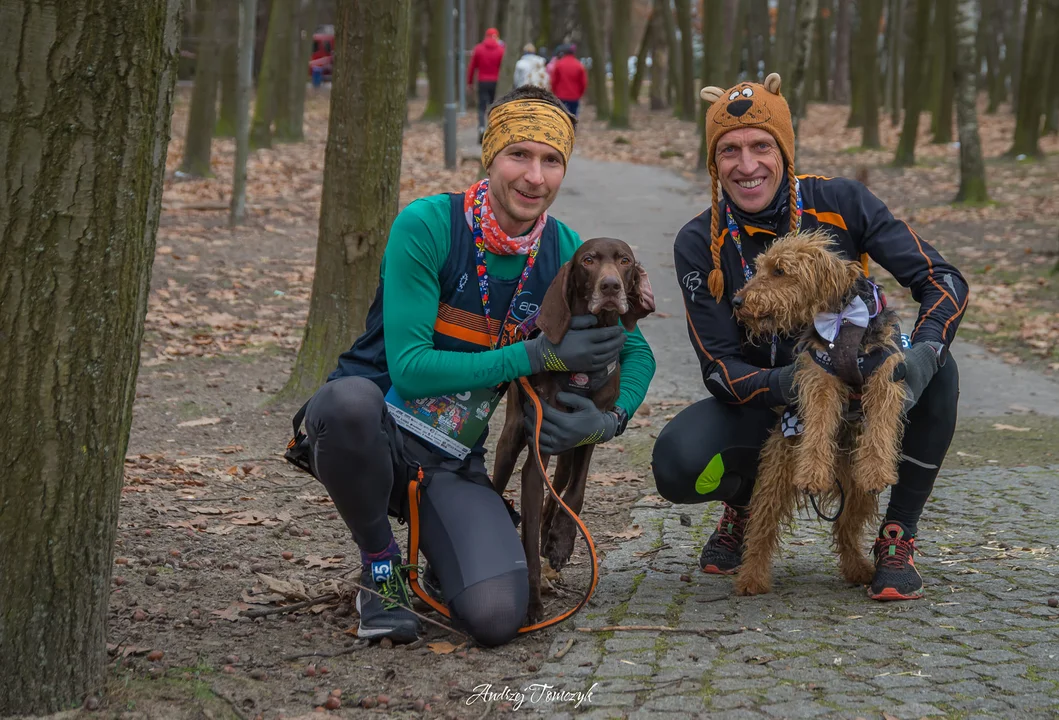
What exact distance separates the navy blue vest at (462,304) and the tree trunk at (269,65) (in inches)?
727

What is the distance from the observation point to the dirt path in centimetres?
349

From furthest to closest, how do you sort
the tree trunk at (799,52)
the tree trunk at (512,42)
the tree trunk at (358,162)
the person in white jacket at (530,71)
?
the person in white jacket at (530,71)
the tree trunk at (512,42)
the tree trunk at (799,52)
the tree trunk at (358,162)

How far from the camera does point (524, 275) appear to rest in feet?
13.6

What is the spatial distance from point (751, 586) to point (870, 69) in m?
21.8

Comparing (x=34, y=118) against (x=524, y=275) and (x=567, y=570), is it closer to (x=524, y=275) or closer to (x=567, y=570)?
A: (x=524, y=275)

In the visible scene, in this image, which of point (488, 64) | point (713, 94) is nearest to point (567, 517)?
point (713, 94)

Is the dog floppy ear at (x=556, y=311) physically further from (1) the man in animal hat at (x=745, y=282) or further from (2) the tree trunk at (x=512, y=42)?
(2) the tree trunk at (x=512, y=42)

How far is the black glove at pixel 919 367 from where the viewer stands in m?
3.95

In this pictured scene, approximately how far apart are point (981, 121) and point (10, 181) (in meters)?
33.9

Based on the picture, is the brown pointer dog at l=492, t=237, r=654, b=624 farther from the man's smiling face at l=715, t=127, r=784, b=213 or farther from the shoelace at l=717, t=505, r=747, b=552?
the shoelace at l=717, t=505, r=747, b=552

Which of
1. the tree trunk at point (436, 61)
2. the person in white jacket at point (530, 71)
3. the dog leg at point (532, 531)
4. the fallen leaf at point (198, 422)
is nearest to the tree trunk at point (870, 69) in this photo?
the person in white jacket at point (530, 71)

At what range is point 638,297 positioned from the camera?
4043 mm

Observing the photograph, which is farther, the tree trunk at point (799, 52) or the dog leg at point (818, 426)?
the tree trunk at point (799, 52)

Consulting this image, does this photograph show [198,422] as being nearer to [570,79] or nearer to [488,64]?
[570,79]
